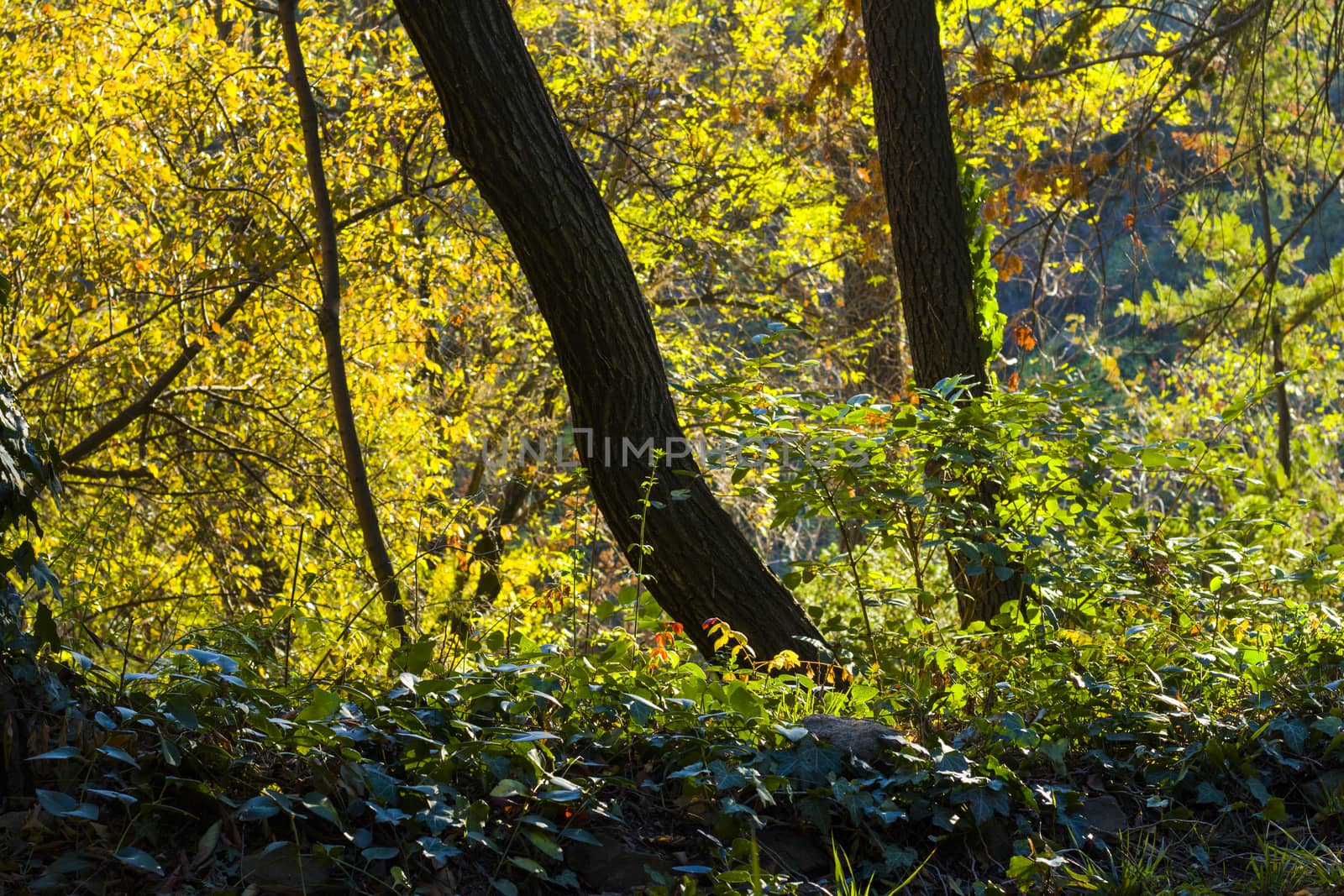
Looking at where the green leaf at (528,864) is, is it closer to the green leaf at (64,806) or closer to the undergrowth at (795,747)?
the undergrowth at (795,747)

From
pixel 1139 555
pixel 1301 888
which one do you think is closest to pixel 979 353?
pixel 1139 555

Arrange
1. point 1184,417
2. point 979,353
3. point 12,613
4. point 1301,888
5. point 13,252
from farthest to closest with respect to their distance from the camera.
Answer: point 1184,417, point 13,252, point 979,353, point 1301,888, point 12,613

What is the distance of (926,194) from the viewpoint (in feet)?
15.5

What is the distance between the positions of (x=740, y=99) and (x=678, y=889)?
8.77m

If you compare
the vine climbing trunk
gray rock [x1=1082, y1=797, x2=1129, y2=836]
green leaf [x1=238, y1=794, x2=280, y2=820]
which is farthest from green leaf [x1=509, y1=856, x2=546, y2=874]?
the vine climbing trunk

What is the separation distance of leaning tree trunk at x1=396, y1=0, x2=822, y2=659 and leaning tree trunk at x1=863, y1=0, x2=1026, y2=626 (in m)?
1.45

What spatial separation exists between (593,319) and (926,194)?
179 centimetres

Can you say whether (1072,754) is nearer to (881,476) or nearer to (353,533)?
(881,476)

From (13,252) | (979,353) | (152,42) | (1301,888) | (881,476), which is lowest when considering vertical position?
(1301,888)

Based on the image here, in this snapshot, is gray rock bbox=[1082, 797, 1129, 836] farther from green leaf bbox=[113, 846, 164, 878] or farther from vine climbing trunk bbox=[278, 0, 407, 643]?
vine climbing trunk bbox=[278, 0, 407, 643]

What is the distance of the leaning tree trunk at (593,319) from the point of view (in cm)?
357

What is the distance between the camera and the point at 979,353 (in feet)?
15.5

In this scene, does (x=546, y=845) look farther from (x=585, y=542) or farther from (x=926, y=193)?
(x=926, y=193)

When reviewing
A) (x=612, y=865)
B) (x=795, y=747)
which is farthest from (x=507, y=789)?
(x=795, y=747)
